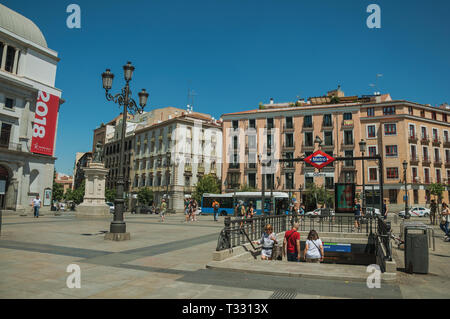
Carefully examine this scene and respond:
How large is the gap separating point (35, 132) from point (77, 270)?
32857 millimetres

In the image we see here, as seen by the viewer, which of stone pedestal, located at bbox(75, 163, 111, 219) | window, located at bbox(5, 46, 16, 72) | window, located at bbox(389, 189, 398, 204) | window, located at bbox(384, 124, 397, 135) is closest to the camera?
stone pedestal, located at bbox(75, 163, 111, 219)

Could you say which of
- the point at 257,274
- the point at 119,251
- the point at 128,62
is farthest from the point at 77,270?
the point at 128,62

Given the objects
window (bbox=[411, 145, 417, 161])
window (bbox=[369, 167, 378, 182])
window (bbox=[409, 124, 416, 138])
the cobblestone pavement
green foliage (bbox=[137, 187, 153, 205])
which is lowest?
the cobblestone pavement

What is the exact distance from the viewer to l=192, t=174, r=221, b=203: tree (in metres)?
53.4

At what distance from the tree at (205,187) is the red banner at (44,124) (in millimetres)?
24319

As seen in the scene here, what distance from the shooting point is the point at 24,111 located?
33.6m

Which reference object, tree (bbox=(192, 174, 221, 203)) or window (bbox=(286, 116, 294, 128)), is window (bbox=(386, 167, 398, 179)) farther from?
tree (bbox=(192, 174, 221, 203))

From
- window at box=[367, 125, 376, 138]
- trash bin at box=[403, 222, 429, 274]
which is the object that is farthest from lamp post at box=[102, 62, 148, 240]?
window at box=[367, 125, 376, 138]

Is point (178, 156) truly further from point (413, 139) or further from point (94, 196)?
point (413, 139)

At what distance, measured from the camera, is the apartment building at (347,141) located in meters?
45.6

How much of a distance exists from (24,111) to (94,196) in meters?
16.4

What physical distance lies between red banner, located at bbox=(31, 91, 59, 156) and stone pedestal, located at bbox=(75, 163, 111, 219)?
13.4m

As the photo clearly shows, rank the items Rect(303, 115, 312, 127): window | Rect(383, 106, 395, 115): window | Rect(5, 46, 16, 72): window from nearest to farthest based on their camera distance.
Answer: Rect(5, 46, 16, 72): window → Rect(383, 106, 395, 115): window → Rect(303, 115, 312, 127): window

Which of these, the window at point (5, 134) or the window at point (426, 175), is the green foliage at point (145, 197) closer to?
the window at point (5, 134)
